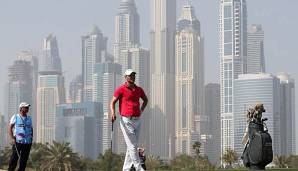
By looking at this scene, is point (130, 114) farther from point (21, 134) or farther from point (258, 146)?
point (258, 146)

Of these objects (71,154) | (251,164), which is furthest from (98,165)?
(251,164)

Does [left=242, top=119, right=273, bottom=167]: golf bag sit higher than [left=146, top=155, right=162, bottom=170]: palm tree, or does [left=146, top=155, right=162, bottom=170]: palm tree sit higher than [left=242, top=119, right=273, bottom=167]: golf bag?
[left=242, top=119, right=273, bottom=167]: golf bag

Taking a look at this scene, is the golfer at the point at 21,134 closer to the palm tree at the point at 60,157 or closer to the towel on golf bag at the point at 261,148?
the towel on golf bag at the point at 261,148

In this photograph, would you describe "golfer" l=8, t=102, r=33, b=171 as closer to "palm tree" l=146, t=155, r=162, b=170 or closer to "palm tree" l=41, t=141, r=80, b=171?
"palm tree" l=146, t=155, r=162, b=170

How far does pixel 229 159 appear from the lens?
102812 mm

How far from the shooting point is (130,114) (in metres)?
14.3

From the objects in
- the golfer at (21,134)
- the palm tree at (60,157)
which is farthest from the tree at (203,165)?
the golfer at (21,134)

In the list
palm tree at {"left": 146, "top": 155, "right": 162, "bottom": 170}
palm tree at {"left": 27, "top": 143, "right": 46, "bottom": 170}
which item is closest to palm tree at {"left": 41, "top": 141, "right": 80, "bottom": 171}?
palm tree at {"left": 27, "top": 143, "right": 46, "bottom": 170}

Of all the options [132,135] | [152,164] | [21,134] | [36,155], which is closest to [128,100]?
[132,135]

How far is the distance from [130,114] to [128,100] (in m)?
0.27

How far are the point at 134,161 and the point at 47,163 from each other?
234 feet

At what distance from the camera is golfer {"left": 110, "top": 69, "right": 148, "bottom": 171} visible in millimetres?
14242

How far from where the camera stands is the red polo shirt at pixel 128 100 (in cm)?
1436

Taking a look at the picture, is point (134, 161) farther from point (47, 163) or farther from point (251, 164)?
point (47, 163)
